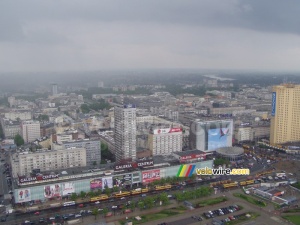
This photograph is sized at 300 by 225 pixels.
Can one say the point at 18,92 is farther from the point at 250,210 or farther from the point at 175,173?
the point at 250,210

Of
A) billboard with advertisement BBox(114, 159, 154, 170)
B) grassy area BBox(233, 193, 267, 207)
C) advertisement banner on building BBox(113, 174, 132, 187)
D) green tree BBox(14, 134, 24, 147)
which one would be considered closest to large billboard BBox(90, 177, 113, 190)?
advertisement banner on building BBox(113, 174, 132, 187)

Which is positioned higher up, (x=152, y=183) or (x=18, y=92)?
(x=18, y=92)

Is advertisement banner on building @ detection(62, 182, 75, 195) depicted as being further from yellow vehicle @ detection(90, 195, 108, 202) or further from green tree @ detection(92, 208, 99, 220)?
green tree @ detection(92, 208, 99, 220)

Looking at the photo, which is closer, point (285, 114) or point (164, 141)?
point (164, 141)

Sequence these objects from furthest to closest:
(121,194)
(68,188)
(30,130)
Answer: (30,130) < (121,194) < (68,188)

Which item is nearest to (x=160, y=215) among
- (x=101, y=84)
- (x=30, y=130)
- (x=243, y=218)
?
(x=243, y=218)

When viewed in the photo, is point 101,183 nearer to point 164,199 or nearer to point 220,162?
point 164,199

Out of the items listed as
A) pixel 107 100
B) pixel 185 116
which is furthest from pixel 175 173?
pixel 107 100
